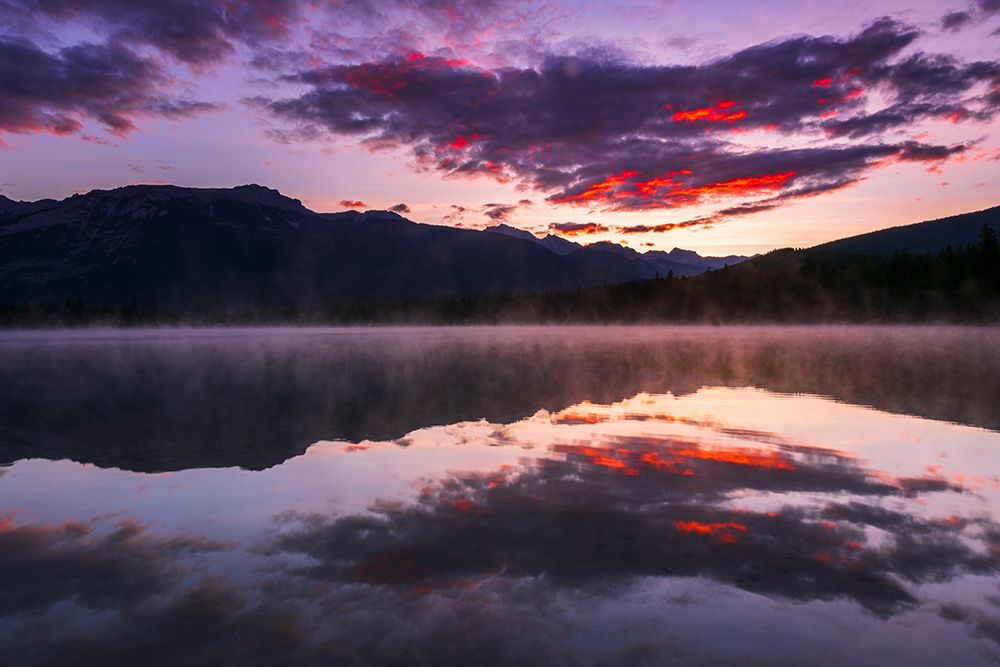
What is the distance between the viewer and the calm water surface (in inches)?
270

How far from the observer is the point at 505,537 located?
10133mm

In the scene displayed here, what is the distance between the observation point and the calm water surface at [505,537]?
685 cm

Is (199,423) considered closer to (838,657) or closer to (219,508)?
(219,508)

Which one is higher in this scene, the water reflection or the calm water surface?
the calm water surface

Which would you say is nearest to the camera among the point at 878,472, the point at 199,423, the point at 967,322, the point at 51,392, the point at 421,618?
the point at 421,618

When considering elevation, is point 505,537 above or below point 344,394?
above

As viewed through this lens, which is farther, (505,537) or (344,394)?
(344,394)

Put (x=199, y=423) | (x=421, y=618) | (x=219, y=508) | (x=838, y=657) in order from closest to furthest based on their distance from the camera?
(x=838, y=657) < (x=421, y=618) < (x=219, y=508) < (x=199, y=423)

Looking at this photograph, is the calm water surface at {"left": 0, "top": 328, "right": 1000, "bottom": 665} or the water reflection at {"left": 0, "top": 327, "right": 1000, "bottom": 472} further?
the water reflection at {"left": 0, "top": 327, "right": 1000, "bottom": 472}

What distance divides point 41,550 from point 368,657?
22.0 feet

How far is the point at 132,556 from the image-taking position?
9414mm

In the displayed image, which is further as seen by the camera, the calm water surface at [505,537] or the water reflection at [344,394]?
the water reflection at [344,394]

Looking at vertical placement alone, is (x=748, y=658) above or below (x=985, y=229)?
below

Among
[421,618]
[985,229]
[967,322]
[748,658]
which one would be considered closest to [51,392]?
[421,618]
